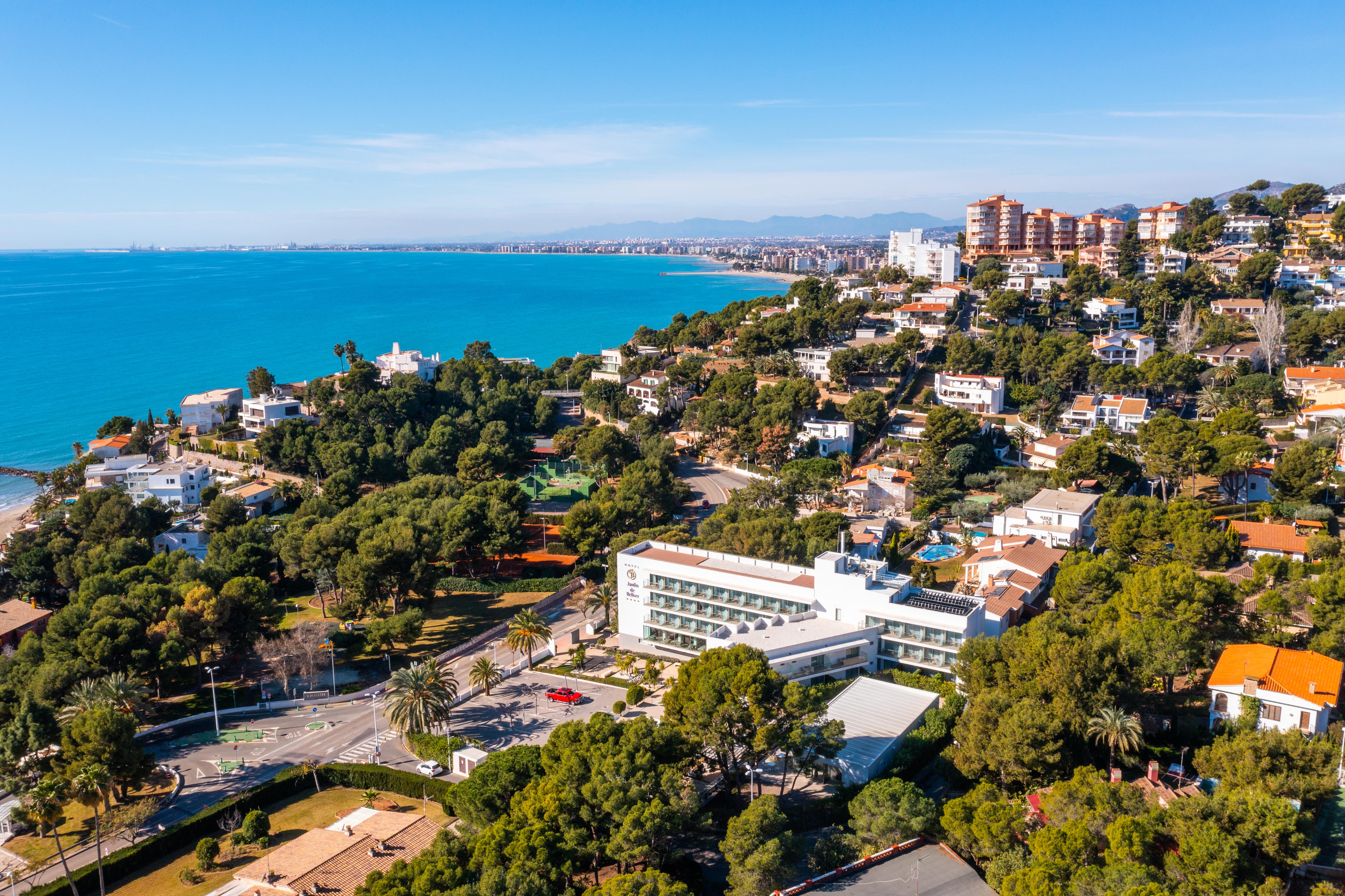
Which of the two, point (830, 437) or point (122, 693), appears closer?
point (122, 693)

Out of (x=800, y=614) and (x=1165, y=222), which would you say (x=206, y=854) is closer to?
(x=800, y=614)

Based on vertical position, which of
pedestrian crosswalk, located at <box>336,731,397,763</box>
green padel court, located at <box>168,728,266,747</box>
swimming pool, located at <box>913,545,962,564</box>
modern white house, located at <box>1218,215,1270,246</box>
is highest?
modern white house, located at <box>1218,215,1270,246</box>

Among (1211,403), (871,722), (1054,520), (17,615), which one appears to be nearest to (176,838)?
(871,722)

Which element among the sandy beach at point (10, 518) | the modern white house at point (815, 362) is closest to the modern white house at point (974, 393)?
the modern white house at point (815, 362)

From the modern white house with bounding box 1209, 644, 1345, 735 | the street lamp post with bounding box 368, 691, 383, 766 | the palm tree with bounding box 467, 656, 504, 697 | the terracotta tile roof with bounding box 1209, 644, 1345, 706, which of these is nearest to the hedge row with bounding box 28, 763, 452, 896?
the street lamp post with bounding box 368, 691, 383, 766

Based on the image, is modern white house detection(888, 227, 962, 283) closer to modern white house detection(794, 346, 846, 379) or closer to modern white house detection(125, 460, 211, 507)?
modern white house detection(794, 346, 846, 379)
